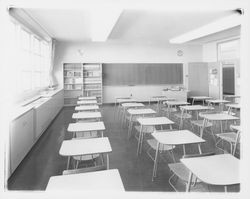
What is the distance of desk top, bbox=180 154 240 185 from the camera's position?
60.9 inches

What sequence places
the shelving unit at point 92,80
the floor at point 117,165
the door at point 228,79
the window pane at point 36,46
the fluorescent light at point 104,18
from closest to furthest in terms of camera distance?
the floor at point 117,165
the fluorescent light at point 104,18
the window pane at point 36,46
the door at point 228,79
the shelving unit at point 92,80

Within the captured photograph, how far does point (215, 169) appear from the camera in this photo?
67.5 inches

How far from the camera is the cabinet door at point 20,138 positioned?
307 cm

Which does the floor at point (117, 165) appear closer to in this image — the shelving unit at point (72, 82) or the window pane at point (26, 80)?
the window pane at point (26, 80)

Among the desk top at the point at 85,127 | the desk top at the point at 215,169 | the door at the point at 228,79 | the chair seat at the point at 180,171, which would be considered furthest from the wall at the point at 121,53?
the desk top at the point at 215,169

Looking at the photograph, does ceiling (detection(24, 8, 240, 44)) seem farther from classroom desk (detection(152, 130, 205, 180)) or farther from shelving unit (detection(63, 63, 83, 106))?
classroom desk (detection(152, 130, 205, 180))

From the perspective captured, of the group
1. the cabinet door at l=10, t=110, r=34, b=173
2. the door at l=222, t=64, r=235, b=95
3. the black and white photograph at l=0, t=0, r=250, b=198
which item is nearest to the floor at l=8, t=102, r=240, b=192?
the black and white photograph at l=0, t=0, r=250, b=198

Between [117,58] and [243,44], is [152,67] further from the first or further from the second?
[243,44]

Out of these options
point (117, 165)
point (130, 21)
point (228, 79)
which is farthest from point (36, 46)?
point (228, 79)

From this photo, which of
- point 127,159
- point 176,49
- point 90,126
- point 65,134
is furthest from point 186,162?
point 176,49

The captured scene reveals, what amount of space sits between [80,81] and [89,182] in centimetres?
841

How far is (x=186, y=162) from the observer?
6.04ft

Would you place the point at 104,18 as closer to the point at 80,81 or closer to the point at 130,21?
the point at 130,21

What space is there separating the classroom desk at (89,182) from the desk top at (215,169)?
2.09 ft
